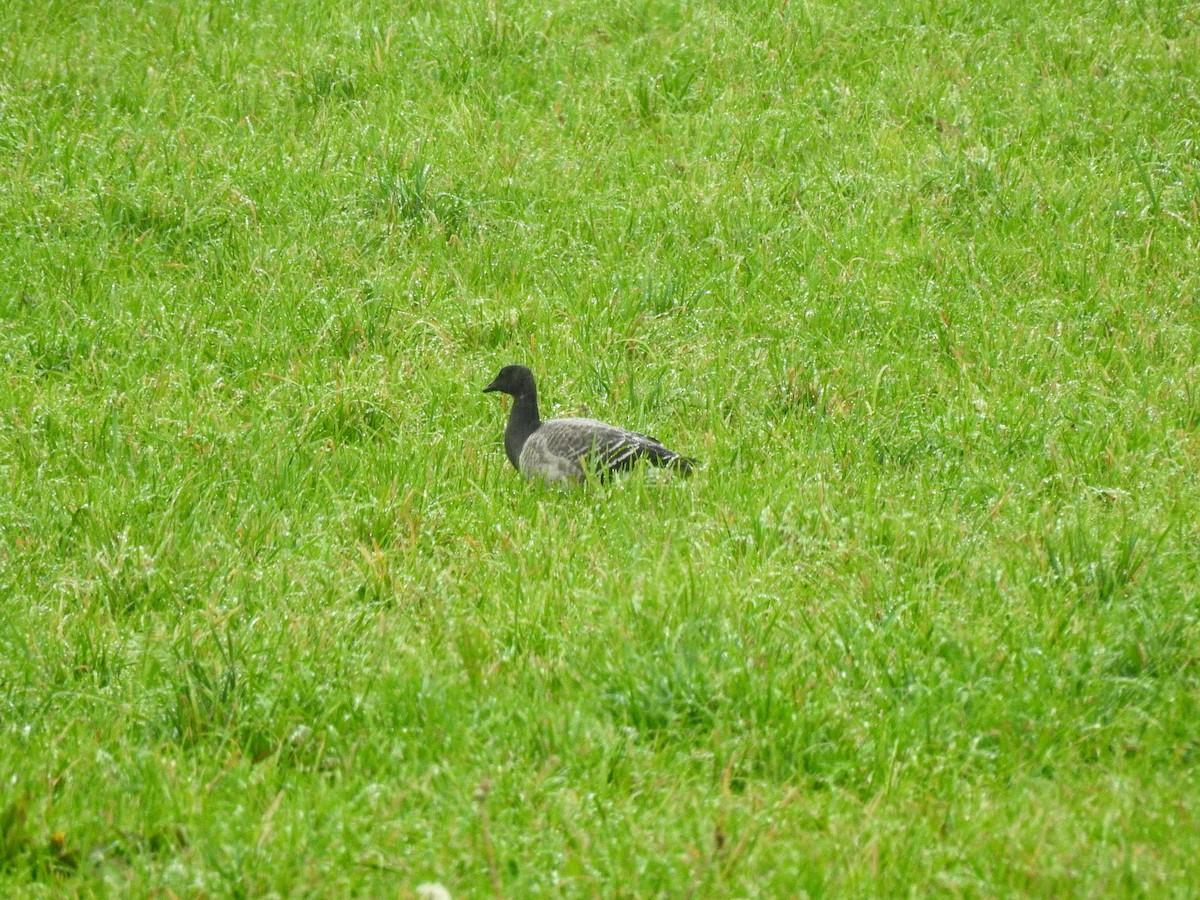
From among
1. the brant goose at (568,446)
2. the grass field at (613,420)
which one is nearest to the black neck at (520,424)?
the brant goose at (568,446)

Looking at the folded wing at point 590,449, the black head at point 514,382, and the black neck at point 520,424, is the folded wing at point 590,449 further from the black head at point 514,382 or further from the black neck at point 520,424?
the black head at point 514,382

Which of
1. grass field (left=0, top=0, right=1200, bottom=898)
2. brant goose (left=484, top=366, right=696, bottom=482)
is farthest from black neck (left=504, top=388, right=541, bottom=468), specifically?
grass field (left=0, top=0, right=1200, bottom=898)

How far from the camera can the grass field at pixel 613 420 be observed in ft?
13.1

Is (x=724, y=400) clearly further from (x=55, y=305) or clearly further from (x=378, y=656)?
(x=55, y=305)

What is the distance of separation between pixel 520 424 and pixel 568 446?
0.44 meters

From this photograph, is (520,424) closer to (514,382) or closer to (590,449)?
(514,382)

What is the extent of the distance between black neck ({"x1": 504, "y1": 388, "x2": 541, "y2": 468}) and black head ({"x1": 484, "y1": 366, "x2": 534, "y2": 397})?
0.10 ft

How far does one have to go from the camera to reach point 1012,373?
7.26 m

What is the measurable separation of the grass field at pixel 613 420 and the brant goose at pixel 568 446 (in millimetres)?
193

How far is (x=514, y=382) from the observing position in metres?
7.15

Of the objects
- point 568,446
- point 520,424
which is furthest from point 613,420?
point 568,446

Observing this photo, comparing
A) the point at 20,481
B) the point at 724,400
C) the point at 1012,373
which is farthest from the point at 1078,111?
the point at 20,481

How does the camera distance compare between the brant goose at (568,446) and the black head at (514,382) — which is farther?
the black head at (514,382)

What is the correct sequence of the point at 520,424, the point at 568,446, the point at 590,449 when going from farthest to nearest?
the point at 520,424, the point at 568,446, the point at 590,449
